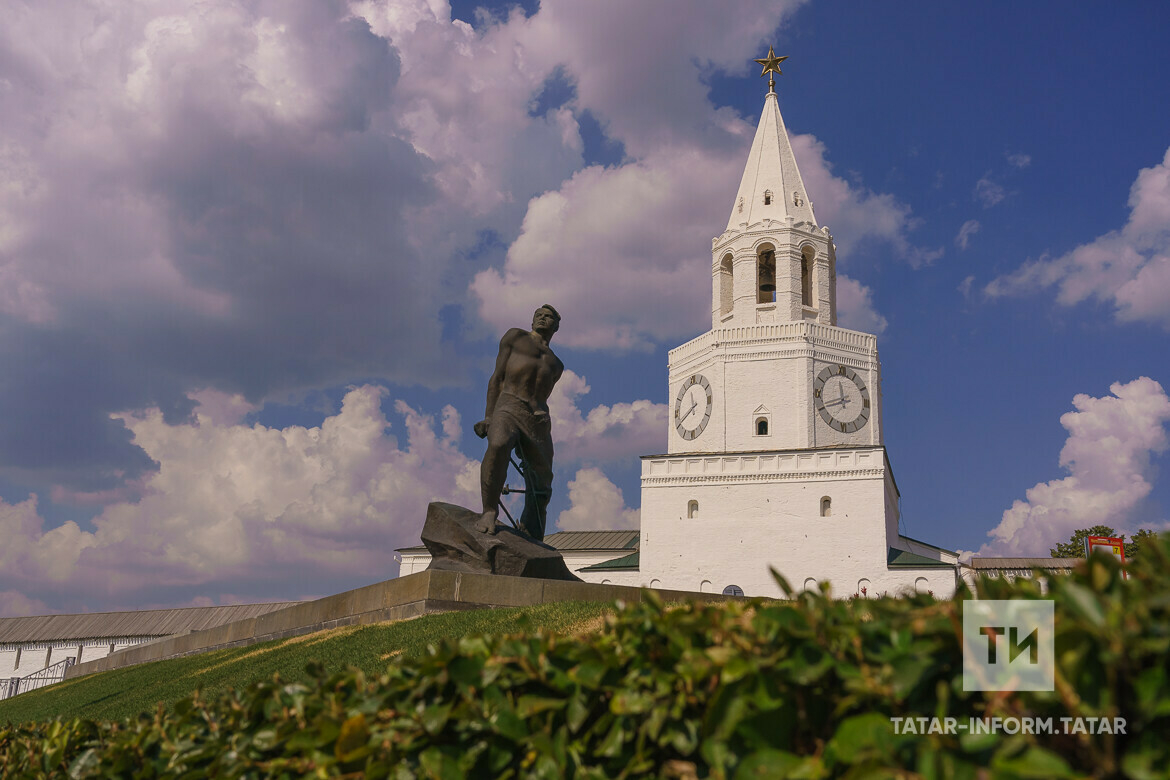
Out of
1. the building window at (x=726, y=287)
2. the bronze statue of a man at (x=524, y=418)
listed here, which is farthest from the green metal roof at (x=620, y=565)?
the bronze statue of a man at (x=524, y=418)

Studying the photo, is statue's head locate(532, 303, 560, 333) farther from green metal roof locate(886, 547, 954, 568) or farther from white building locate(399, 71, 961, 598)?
green metal roof locate(886, 547, 954, 568)

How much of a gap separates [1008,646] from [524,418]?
10.4m

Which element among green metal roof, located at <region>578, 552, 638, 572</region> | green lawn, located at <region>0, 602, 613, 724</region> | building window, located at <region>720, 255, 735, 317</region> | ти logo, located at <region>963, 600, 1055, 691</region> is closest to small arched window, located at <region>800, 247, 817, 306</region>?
building window, located at <region>720, 255, 735, 317</region>

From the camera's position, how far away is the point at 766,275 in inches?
1750

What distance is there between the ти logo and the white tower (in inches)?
1425

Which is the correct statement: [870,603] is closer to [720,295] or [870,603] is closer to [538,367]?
[538,367]

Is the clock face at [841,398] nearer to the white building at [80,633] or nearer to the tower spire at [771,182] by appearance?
the tower spire at [771,182]

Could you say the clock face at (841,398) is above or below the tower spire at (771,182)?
below

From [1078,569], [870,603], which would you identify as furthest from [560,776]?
[1078,569]

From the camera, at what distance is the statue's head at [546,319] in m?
12.7

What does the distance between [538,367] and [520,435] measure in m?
0.95

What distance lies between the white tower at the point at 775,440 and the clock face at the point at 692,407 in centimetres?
7

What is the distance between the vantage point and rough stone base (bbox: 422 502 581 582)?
11625 mm

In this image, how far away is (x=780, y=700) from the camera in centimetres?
213
